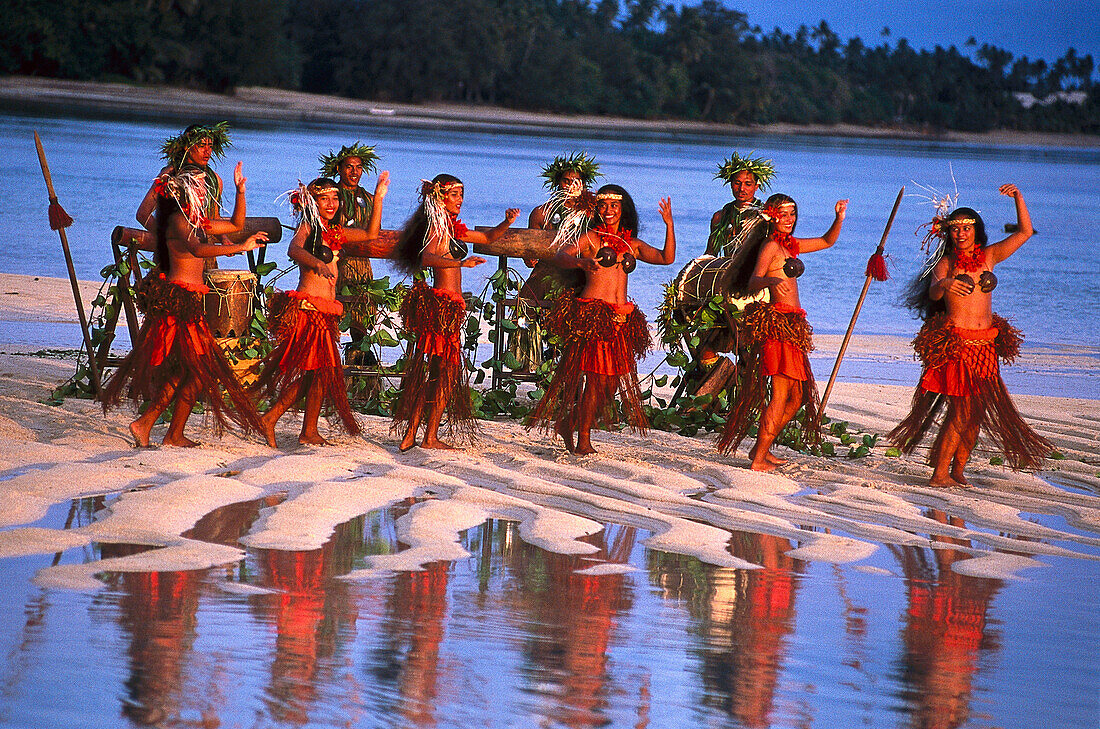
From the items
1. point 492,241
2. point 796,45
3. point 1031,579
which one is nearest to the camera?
point 1031,579

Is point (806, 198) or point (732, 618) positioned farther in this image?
point (806, 198)

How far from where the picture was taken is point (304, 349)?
21.1 feet

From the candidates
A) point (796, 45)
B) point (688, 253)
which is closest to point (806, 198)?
point (688, 253)

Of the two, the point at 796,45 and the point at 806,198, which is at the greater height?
the point at 796,45

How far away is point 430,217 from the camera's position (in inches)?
256

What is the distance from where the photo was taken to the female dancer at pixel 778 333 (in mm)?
6484

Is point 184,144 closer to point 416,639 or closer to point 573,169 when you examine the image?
point 573,169

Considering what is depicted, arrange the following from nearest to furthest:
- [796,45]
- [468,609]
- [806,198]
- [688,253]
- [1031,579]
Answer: [468,609]
[1031,579]
[688,253]
[806,198]
[796,45]

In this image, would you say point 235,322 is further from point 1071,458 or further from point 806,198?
point 806,198

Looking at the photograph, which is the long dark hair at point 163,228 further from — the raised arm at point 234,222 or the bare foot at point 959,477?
the bare foot at point 959,477

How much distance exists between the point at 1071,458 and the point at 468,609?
4.19 meters

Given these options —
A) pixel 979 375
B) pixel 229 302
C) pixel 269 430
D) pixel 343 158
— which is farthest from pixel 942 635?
pixel 343 158

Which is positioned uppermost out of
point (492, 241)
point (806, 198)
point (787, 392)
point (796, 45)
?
point (796, 45)

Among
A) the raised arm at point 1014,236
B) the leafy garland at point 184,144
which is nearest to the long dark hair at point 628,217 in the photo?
the raised arm at point 1014,236
